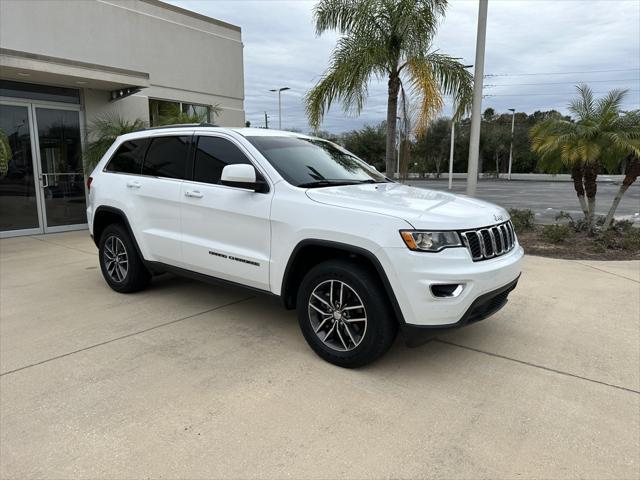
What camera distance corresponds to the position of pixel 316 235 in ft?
11.7

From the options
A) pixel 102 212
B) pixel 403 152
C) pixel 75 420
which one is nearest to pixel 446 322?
pixel 75 420

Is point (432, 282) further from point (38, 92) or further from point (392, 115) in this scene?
point (38, 92)

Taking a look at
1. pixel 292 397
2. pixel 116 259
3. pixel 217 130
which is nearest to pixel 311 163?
pixel 217 130

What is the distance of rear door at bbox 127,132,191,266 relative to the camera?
4.70 m

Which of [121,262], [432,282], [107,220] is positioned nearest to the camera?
[432,282]

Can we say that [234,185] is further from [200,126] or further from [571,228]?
[571,228]

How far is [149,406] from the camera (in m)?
3.08

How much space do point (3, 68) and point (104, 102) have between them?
2872 millimetres

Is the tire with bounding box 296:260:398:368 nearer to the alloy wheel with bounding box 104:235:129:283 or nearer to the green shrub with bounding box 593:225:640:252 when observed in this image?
the alloy wheel with bounding box 104:235:129:283

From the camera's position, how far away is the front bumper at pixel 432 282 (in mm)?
3158

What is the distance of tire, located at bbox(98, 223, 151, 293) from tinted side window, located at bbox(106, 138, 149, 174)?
667 mm

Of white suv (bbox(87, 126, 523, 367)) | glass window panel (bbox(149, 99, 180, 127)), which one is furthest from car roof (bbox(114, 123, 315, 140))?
glass window panel (bbox(149, 99, 180, 127))

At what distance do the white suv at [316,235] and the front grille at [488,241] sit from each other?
0.01 m

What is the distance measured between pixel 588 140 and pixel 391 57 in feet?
13.5
